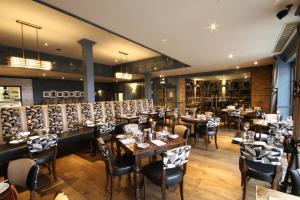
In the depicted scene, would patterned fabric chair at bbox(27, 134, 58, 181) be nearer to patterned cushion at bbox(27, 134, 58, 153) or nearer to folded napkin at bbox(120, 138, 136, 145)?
patterned cushion at bbox(27, 134, 58, 153)

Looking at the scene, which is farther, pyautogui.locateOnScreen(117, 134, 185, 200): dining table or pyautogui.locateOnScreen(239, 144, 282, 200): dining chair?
pyautogui.locateOnScreen(117, 134, 185, 200): dining table

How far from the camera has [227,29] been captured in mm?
2848

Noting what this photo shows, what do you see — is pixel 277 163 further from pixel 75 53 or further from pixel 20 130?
pixel 75 53

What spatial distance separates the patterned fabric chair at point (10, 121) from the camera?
11.1ft

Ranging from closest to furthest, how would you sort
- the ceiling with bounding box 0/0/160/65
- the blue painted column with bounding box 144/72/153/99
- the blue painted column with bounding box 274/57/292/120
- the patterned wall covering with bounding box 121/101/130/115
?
the ceiling with bounding box 0/0/160/65, the blue painted column with bounding box 274/57/292/120, the patterned wall covering with bounding box 121/101/130/115, the blue painted column with bounding box 144/72/153/99

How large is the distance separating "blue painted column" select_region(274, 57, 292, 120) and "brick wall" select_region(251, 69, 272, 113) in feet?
5.41

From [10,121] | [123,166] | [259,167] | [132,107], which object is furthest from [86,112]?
[259,167]

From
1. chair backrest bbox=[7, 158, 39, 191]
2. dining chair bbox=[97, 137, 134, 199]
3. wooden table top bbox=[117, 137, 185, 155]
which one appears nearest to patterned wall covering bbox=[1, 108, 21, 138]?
chair backrest bbox=[7, 158, 39, 191]

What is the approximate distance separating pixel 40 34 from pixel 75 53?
180 centimetres

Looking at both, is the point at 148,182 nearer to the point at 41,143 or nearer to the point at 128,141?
the point at 128,141

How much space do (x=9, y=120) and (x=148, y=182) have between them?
344 centimetres

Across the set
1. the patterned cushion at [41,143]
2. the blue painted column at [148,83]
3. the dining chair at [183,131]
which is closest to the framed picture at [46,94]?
the blue painted column at [148,83]

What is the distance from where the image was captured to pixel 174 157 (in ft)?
5.97

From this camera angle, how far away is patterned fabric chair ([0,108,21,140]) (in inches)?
133
